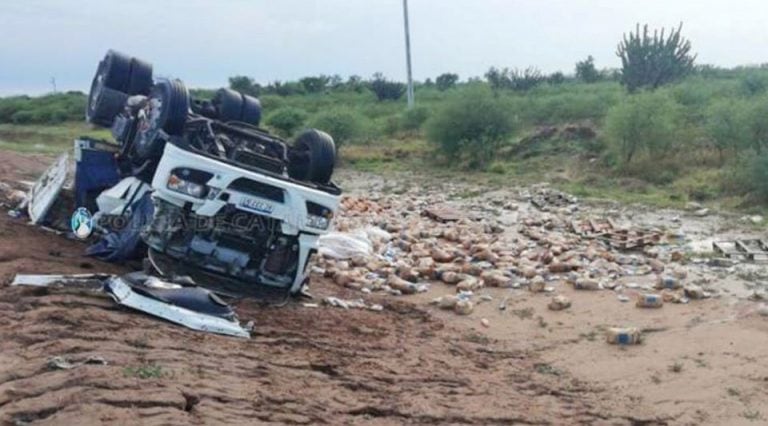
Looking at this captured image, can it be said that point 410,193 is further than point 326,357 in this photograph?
Yes

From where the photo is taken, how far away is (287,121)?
111ft

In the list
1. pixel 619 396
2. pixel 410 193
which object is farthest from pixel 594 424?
pixel 410 193

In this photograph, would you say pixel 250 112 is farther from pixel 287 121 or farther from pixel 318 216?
pixel 287 121

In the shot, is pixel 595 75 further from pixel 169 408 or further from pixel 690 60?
pixel 169 408

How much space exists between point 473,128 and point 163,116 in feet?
62.0

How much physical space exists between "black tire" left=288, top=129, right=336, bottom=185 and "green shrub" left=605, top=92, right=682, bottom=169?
14524mm

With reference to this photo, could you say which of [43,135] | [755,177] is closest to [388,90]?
[43,135]

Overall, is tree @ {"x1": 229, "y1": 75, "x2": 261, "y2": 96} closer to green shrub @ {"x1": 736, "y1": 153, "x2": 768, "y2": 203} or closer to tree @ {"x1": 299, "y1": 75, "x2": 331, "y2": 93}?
tree @ {"x1": 299, "y1": 75, "x2": 331, "y2": 93}

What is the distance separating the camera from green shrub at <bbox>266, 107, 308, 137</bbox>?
3362cm

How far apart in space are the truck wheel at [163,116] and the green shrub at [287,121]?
24.7m

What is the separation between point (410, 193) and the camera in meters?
20.8

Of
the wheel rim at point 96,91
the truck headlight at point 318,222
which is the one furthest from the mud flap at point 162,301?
the wheel rim at point 96,91

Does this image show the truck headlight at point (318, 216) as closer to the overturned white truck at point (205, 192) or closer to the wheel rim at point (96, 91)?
the overturned white truck at point (205, 192)

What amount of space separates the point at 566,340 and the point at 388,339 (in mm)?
1773
